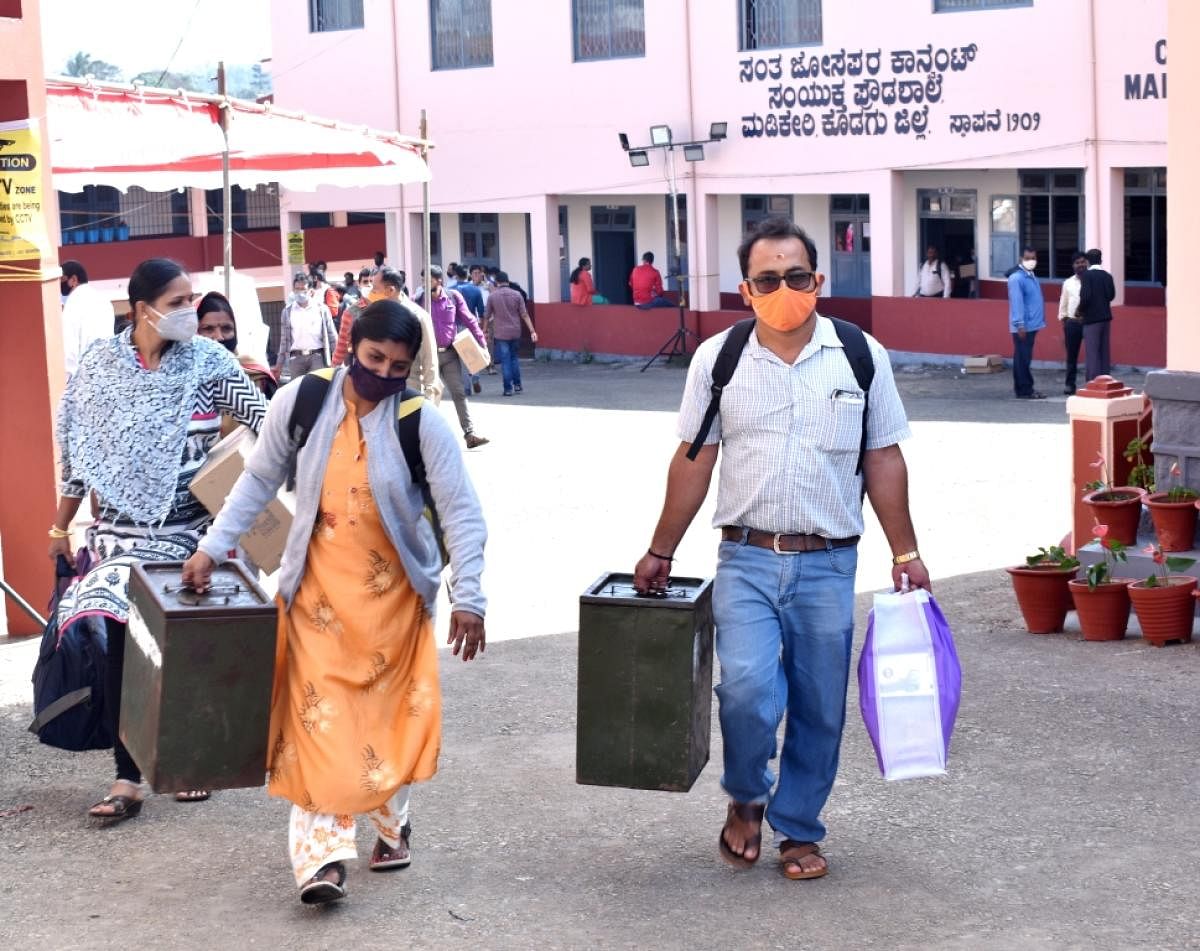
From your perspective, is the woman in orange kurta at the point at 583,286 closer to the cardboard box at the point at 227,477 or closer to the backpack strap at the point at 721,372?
the cardboard box at the point at 227,477

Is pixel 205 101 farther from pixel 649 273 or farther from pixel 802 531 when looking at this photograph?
pixel 649 273

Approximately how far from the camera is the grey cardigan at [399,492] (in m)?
5.04

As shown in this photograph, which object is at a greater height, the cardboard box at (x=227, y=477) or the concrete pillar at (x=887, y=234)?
the concrete pillar at (x=887, y=234)

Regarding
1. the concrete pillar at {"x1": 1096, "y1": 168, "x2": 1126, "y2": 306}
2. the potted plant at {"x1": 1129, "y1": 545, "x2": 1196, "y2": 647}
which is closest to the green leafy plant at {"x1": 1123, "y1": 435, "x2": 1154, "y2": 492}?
the potted plant at {"x1": 1129, "y1": 545, "x2": 1196, "y2": 647}

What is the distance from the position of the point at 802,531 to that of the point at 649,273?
2365cm

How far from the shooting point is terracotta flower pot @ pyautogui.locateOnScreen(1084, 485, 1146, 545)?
30.0ft

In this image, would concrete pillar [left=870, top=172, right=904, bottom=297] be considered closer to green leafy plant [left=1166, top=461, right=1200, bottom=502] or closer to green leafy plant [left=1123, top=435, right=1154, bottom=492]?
green leafy plant [left=1123, top=435, right=1154, bottom=492]

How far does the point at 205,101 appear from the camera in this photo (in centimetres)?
1378

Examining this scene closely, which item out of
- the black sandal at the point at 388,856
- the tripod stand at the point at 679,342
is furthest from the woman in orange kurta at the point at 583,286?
the black sandal at the point at 388,856

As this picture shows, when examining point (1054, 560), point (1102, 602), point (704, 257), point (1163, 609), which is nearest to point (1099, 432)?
point (1054, 560)

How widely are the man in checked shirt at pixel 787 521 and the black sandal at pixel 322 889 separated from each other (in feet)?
3.54

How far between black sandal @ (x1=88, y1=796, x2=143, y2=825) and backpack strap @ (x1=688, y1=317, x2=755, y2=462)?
2.16 meters

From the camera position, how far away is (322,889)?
195 inches

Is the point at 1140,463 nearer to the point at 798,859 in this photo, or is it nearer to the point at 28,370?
the point at 798,859
